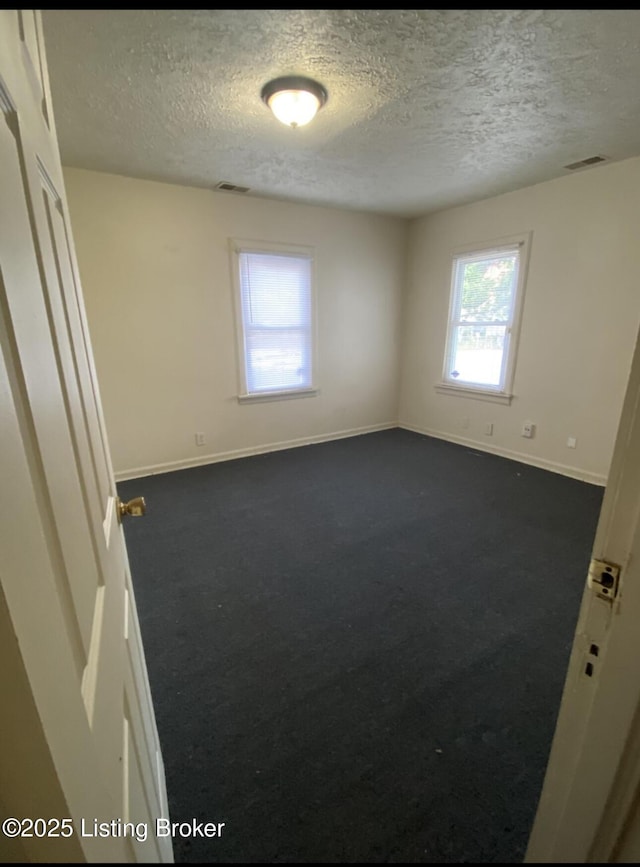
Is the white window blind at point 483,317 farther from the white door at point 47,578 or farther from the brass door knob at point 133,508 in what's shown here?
the white door at point 47,578

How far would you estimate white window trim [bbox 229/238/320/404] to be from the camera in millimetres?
3729

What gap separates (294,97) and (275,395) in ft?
8.65

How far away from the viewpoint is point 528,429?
386cm

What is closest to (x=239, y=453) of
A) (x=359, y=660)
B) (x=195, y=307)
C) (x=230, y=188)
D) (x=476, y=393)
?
(x=195, y=307)

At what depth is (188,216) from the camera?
136 inches

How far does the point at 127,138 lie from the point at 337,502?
2.83m

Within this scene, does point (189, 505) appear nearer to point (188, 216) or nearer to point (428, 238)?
point (188, 216)

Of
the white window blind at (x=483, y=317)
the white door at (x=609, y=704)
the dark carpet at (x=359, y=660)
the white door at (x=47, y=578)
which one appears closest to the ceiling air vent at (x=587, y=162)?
the white window blind at (x=483, y=317)

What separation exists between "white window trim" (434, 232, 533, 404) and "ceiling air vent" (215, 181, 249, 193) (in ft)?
7.45

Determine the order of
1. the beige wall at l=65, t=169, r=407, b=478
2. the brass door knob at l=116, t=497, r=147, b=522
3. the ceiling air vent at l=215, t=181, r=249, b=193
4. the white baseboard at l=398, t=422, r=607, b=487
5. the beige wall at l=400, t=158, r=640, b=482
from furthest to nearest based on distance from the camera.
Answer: the white baseboard at l=398, t=422, r=607, b=487
the ceiling air vent at l=215, t=181, r=249, b=193
the beige wall at l=65, t=169, r=407, b=478
the beige wall at l=400, t=158, r=640, b=482
the brass door knob at l=116, t=497, r=147, b=522

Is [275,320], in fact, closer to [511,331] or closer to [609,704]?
[511,331]

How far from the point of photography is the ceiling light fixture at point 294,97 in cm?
188

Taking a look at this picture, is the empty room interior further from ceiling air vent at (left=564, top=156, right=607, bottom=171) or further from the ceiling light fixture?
ceiling air vent at (left=564, top=156, right=607, bottom=171)

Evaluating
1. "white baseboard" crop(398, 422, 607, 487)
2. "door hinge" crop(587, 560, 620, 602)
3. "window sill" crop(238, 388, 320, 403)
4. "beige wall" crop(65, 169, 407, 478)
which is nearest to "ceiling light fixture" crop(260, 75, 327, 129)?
"beige wall" crop(65, 169, 407, 478)
